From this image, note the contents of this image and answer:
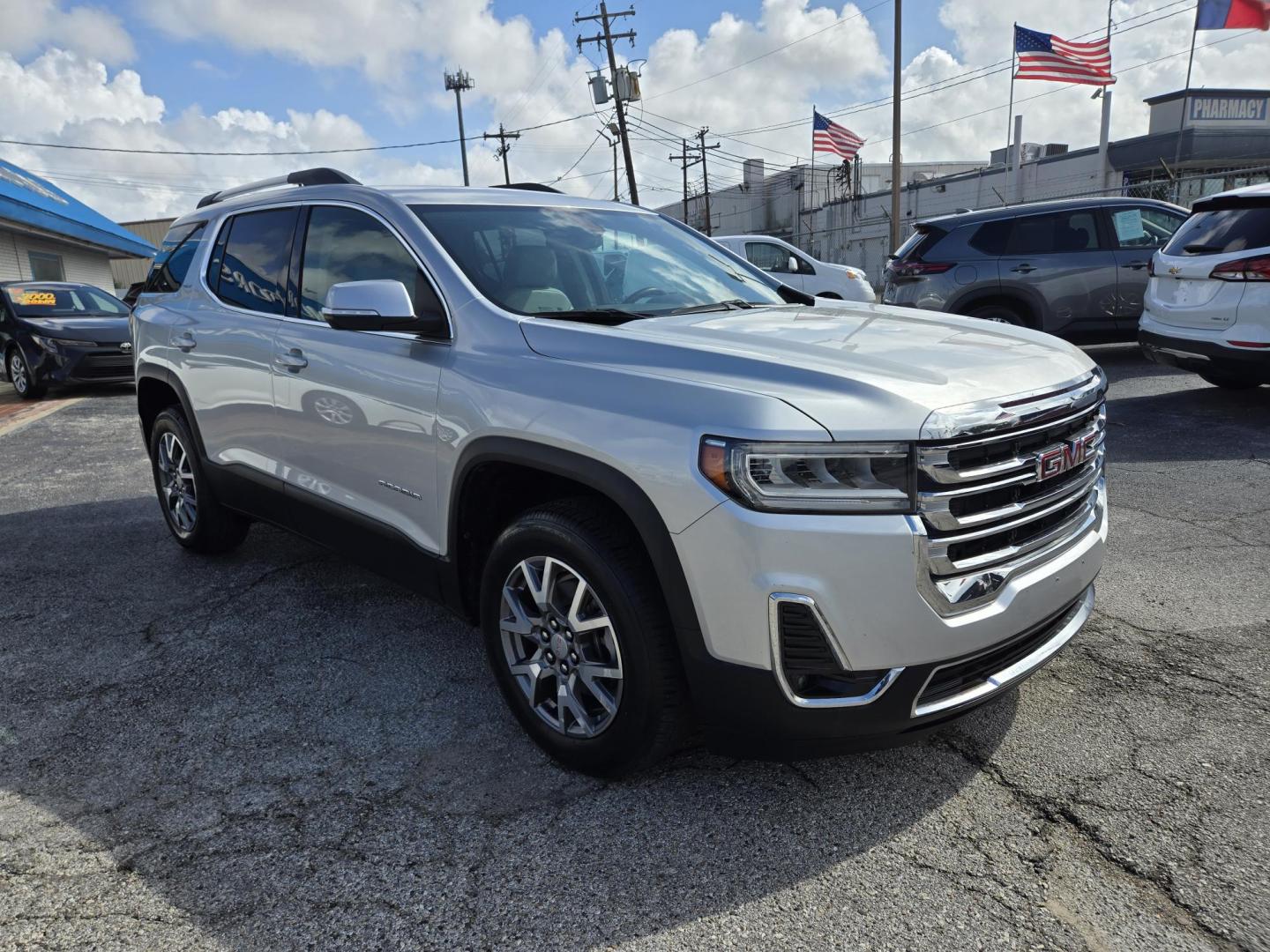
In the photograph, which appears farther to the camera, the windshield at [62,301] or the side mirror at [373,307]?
the windshield at [62,301]

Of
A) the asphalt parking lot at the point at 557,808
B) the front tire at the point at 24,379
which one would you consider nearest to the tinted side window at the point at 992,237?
the asphalt parking lot at the point at 557,808

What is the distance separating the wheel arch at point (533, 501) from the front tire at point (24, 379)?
11872 mm

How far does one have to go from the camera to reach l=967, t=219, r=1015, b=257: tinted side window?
33.3ft

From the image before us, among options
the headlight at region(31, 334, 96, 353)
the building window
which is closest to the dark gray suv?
the headlight at region(31, 334, 96, 353)

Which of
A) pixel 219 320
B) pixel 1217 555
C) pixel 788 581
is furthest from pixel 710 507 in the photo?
pixel 1217 555

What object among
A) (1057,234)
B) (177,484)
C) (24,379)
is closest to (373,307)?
(177,484)

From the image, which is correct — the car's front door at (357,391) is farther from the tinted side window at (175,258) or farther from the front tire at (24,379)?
→ the front tire at (24,379)

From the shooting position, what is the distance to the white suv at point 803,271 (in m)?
14.3

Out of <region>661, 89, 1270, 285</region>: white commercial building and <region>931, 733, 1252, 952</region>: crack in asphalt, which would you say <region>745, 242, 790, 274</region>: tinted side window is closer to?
<region>661, 89, 1270, 285</region>: white commercial building

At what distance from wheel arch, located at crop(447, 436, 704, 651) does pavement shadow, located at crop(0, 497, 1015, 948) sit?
0.56 m

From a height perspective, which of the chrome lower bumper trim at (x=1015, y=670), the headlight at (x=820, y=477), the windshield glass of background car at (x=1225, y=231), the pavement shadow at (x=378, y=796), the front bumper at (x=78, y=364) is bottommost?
the pavement shadow at (x=378, y=796)

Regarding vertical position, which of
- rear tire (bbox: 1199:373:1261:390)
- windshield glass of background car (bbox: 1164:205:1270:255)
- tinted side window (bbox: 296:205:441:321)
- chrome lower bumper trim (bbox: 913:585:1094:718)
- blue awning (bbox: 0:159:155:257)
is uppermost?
blue awning (bbox: 0:159:155:257)

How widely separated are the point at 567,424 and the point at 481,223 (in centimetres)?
127

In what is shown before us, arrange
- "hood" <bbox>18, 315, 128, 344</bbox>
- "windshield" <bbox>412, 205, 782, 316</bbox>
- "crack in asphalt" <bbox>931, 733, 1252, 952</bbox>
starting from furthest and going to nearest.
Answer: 1. "hood" <bbox>18, 315, 128, 344</bbox>
2. "windshield" <bbox>412, 205, 782, 316</bbox>
3. "crack in asphalt" <bbox>931, 733, 1252, 952</bbox>
